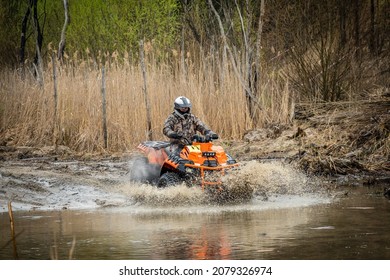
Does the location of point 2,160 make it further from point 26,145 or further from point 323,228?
point 323,228

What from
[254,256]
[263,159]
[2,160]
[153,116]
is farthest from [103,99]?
[254,256]

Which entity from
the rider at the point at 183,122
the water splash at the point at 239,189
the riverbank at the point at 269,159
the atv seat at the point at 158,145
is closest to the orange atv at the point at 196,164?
the water splash at the point at 239,189

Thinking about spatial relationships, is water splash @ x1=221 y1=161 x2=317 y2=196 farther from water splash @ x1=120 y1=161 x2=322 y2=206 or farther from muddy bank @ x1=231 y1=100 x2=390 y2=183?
muddy bank @ x1=231 y1=100 x2=390 y2=183

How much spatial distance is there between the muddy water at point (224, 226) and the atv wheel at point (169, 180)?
0.48ft

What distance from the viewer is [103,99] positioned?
60.7 ft

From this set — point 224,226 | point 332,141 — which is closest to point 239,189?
point 224,226

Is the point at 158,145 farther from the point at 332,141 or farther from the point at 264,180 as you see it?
the point at 332,141

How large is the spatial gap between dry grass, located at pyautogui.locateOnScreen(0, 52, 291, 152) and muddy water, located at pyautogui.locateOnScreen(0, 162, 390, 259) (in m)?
5.02

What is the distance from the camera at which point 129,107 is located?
18578 millimetres

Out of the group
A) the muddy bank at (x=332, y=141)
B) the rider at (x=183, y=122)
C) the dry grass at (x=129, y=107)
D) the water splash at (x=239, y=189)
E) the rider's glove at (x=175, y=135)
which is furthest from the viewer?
the dry grass at (x=129, y=107)

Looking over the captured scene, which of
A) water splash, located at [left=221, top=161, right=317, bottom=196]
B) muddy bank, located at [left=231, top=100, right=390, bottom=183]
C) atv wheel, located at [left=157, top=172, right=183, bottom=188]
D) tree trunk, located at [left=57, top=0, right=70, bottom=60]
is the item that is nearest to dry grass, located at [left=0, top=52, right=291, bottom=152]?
muddy bank, located at [left=231, top=100, right=390, bottom=183]

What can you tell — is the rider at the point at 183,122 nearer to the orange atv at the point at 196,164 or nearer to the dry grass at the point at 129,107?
the orange atv at the point at 196,164

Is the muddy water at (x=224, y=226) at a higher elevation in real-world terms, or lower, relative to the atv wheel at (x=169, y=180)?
lower

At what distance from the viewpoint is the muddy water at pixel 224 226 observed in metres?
8.16
